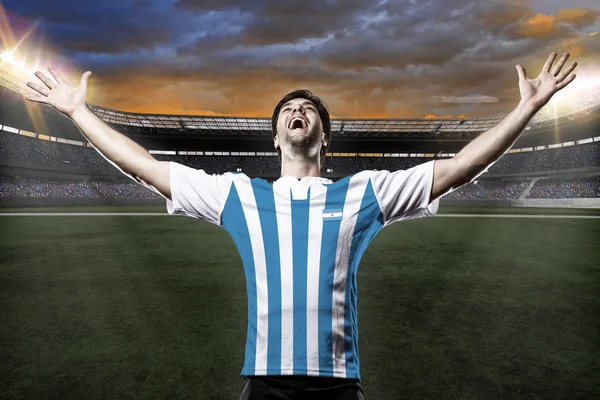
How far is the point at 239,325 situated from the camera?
142 inches

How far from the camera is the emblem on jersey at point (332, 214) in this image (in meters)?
1.49

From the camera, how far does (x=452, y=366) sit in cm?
278

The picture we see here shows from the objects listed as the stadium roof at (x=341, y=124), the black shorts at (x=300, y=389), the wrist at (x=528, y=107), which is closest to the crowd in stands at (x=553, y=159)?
the stadium roof at (x=341, y=124)

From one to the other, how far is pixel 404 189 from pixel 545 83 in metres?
0.77

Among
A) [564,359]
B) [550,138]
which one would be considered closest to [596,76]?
[550,138]

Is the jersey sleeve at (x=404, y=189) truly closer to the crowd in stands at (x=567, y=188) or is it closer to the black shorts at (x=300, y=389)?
the black shorts at (x=300, y=389)

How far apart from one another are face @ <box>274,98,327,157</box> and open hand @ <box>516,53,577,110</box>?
93 cm

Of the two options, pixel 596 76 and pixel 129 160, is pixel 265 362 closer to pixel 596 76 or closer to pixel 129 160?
pixel 129 160

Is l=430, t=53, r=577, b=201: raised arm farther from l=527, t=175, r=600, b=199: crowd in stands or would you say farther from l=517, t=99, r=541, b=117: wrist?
l=527, t=175, r=600, b=199: crowd in stands

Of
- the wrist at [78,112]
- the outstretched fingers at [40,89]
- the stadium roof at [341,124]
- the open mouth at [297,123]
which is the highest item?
the stadium roof at [341,124]

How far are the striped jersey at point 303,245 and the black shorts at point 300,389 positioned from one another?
3 cm

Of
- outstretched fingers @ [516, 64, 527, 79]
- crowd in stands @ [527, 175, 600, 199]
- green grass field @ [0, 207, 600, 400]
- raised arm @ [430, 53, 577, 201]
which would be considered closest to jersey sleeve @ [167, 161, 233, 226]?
raised arm @ [430, 53, 577, 201]

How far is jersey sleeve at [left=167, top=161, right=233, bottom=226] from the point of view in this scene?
1625mm

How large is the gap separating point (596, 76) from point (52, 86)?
45.8 meters
